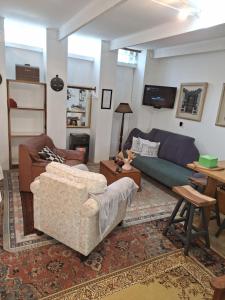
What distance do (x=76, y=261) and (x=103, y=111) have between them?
3.57 meters

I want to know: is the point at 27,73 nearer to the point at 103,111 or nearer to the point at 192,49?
the point at 103,111

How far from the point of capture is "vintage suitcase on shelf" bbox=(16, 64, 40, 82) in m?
4.13

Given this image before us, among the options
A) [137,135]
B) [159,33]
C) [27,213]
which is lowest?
[27,213]

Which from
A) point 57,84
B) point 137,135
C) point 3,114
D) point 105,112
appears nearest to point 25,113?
point 3,114

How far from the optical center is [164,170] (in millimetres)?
4027

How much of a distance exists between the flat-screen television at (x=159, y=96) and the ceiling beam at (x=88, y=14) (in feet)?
7.37

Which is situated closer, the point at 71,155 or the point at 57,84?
the point at 71,155

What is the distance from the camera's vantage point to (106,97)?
5102 millimetres

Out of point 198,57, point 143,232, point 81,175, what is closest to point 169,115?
point 198,57

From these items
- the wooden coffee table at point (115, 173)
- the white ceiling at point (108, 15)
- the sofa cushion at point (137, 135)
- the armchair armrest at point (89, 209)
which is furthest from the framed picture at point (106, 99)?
the armchair armrest at point (89, 209)

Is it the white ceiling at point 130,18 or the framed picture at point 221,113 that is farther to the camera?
the framed picture at point 221,113

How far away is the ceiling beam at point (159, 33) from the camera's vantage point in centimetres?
285

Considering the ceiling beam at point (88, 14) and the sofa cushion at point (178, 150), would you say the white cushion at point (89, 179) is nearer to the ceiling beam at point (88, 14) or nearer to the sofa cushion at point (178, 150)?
the ceiling beam at point (88, 14)

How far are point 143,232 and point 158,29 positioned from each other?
2.93 meters
